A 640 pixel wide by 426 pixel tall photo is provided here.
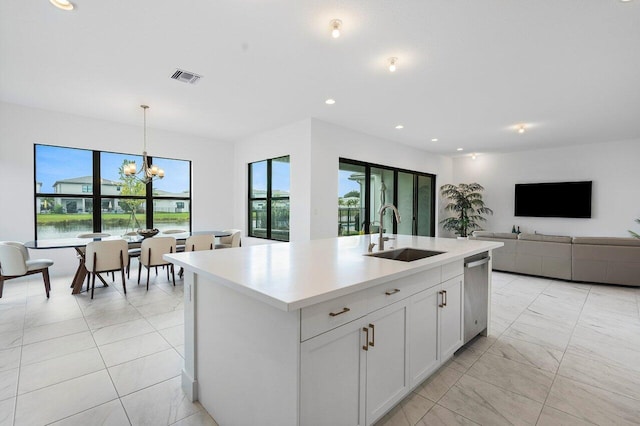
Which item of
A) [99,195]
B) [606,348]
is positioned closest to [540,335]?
[606,348]

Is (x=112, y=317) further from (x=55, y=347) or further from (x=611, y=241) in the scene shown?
(x=611, y=241)

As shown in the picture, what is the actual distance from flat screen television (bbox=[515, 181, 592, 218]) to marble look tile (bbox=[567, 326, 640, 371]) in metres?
5.15

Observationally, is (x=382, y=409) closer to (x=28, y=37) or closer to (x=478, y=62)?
(x=478, y=62)

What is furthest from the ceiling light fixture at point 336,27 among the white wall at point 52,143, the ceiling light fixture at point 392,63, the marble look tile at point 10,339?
the white wall at point 52,143

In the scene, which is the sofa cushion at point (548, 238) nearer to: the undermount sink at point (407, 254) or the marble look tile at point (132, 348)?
the undermount sink at point (407, 254)

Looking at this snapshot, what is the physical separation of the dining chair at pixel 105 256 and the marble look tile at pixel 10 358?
4.62 ft

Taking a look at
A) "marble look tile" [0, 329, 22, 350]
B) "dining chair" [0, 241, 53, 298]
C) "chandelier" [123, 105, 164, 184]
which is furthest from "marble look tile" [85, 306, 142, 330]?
"chandelier" [123, 105, 164, 184]

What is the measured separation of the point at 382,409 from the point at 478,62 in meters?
3.26

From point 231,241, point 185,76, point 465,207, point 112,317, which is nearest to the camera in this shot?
point 112,317

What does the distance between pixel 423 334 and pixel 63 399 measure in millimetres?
2320

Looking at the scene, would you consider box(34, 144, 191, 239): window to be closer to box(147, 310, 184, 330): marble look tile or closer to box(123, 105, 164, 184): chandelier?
box(123, 105, 164, 184): chandelier

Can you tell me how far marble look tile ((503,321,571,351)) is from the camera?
106 inches

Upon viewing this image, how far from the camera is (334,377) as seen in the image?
4.38 ft

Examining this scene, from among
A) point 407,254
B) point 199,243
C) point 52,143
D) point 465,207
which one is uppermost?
point 52,143
